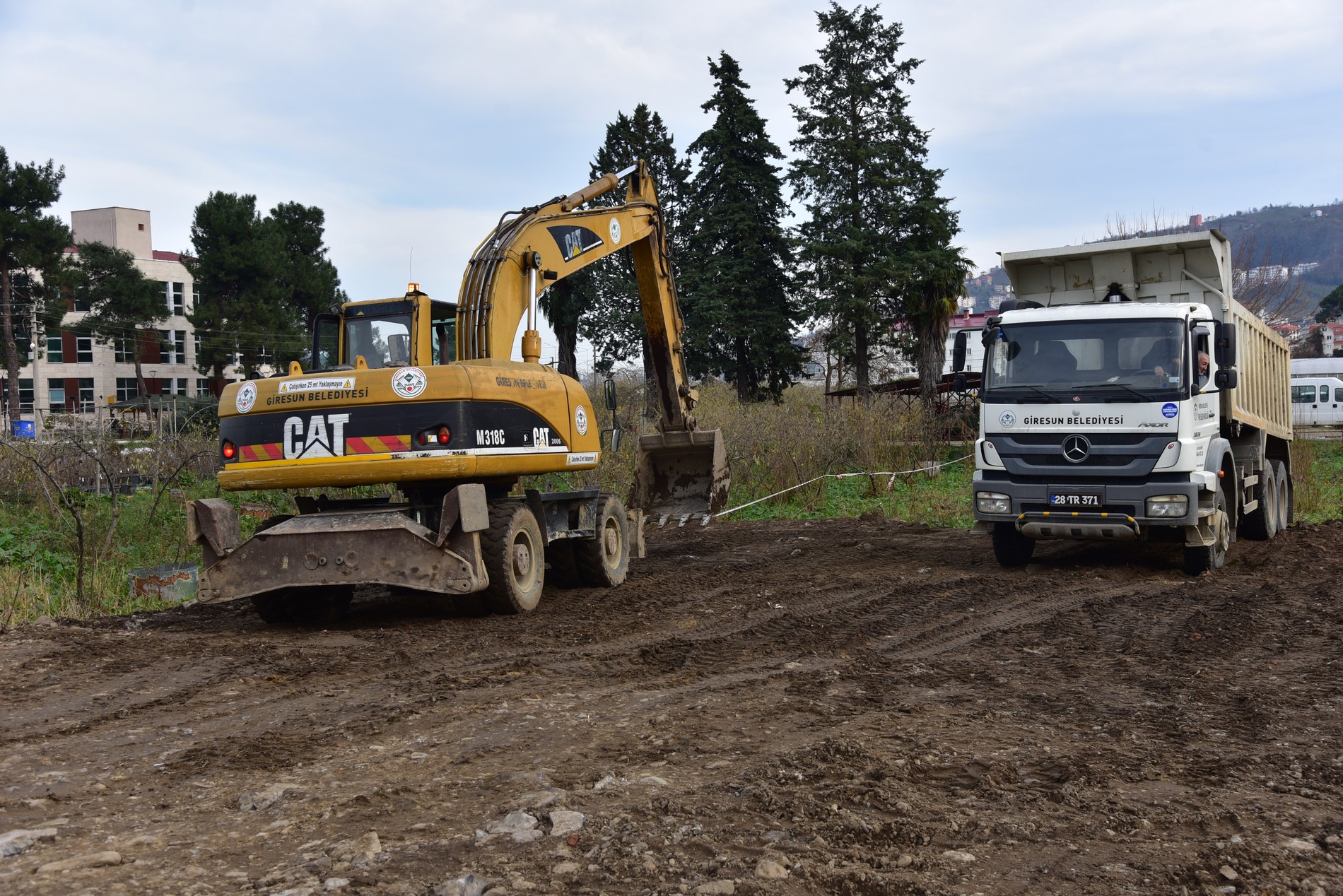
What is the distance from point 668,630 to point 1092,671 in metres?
3.27

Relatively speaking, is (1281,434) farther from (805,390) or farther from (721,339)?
(805,390)

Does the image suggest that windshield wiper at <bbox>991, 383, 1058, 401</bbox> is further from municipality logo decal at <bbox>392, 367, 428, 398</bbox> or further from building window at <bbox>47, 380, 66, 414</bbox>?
building window at <bbox>47, 380, 66, 414</bbox>

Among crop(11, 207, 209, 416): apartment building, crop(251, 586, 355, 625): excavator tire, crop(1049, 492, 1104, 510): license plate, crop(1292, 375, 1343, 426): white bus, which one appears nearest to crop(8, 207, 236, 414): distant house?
crop(11, 207, 209, 416): apartment building

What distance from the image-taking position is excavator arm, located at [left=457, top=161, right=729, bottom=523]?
10258mm

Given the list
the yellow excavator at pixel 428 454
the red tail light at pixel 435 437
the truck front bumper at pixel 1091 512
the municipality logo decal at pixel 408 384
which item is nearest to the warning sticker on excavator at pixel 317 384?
the yellow excavator at pixel 428 454

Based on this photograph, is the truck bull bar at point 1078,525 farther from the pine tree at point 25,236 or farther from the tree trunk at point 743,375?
the pine tree at point 25,236

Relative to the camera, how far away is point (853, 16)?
120 ft

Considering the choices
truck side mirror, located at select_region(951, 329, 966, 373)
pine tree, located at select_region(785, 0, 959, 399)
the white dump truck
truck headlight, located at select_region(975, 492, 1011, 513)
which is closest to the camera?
the white dump truck

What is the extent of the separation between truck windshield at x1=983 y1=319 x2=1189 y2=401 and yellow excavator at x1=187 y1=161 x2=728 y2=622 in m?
4.09

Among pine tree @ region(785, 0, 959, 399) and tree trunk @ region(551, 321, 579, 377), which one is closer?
pine tree @ region(785, 0, 959, 399)

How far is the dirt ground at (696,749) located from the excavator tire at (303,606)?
0.23m

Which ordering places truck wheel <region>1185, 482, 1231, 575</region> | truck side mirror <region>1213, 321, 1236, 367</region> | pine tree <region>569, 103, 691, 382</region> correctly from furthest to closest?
pine tree <region>569, 103, 691, 382</region>, truck wheel <region>1185, 482, 1231, 575</region>, truck side mirror <region>1213, 321, 1236, 367</region>

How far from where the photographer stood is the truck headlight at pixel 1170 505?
35.3ft

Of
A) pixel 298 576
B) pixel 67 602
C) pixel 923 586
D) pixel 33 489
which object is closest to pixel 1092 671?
pixel 923 586
